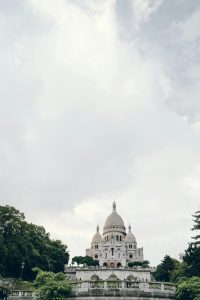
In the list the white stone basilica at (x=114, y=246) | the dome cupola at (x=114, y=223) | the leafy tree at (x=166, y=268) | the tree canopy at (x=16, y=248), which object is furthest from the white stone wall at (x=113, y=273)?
the dome cupola at (x=114, y=223)

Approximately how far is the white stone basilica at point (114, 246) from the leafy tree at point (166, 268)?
45916 millimetres

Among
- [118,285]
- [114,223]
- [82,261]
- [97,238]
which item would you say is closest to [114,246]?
[114,223]

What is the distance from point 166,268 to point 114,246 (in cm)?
5297

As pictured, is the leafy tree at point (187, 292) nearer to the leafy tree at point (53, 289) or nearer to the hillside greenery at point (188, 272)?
the hillside greenery at point (188, 272)

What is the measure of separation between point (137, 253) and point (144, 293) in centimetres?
10387

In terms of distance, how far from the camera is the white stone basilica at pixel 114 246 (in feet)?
384

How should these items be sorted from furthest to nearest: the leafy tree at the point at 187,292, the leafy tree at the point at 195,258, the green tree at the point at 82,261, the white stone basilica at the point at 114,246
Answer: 1. the white stone basilica at the point at 114,246
2. the green tree at the point at 82,261
3. the leafy tree at the point at 195,258
4. the leafy tree at the point at 187,292

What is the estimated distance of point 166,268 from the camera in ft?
225

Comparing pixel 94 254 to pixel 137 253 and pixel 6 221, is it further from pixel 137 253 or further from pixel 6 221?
pixel 6 221

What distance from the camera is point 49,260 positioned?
210 feet

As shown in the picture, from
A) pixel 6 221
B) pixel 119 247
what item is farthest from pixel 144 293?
pixel 119 247

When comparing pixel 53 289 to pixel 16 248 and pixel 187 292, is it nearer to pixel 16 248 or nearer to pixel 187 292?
pixel 187 292

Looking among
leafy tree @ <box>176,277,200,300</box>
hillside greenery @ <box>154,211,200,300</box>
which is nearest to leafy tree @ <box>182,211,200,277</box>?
hillside greenery @ <box>154,211,200,300</box>

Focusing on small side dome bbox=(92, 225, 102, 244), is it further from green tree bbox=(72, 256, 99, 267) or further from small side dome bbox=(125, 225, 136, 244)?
green tree bbox=(72, 256, 99, 267)
